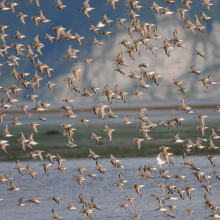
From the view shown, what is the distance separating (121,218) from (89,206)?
146 cm

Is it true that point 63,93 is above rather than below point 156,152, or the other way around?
below

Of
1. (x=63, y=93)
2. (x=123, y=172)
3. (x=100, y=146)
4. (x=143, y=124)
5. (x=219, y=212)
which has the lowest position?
(x=63, y=93)

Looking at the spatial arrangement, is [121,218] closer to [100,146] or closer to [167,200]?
[167,200]

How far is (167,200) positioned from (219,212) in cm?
282

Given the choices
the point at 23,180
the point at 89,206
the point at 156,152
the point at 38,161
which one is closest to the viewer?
the point at 89,206

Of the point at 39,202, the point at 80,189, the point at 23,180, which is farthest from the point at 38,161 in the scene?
the point at 39,202

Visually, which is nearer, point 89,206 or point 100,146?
point 89,206

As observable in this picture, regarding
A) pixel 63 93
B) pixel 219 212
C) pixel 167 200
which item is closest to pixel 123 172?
pixel 167 200

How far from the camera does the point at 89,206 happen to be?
80.8 feet

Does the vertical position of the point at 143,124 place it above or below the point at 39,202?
above

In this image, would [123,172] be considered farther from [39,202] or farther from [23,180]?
[39,202]

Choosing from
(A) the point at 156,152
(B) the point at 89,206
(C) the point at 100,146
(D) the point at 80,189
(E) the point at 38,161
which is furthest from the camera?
(C) the point at 100,146

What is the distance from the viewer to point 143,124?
27297 mm

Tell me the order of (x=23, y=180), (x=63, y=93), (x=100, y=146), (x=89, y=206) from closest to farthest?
(x=89, y=206) < (x=23, y=180) < (x=100, y=146) < (x=63, y=93)
